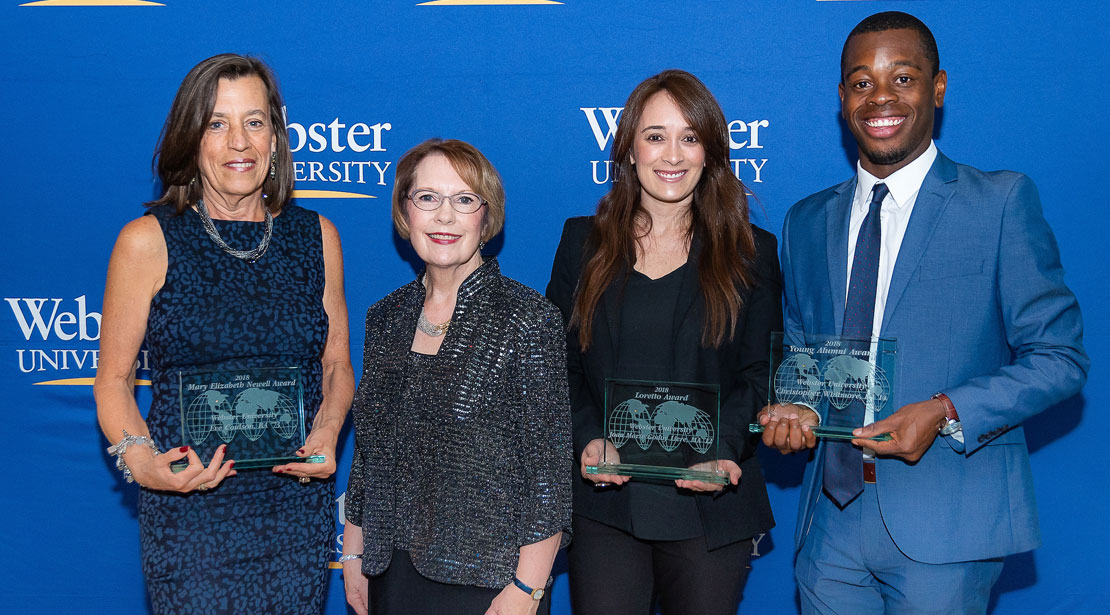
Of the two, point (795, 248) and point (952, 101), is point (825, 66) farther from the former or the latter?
point (795, 248)

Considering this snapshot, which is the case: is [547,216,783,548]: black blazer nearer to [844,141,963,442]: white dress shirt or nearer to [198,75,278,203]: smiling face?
[844,141,963,442]: white dress shirt

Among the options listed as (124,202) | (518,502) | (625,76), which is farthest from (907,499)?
(124,202)

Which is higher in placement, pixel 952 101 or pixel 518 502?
pixel 952 101

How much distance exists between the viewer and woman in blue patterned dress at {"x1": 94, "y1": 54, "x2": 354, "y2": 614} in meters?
2.10

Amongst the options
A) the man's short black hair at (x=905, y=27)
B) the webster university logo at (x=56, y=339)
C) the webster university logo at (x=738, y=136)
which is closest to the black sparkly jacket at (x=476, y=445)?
the man's short black hair at (x=905, y=27)

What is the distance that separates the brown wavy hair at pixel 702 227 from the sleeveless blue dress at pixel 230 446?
2.35ft

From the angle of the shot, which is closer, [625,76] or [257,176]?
[257,176]

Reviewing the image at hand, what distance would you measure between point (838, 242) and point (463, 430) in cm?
104

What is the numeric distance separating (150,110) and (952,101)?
291cm

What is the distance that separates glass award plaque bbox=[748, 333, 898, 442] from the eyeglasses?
30.0 inches

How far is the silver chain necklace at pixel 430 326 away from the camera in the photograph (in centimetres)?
210

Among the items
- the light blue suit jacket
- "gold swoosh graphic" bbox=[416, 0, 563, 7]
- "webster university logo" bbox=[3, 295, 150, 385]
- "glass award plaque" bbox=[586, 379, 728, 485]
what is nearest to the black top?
"glass award plaque" bbox=[586, 379, 728, 485]

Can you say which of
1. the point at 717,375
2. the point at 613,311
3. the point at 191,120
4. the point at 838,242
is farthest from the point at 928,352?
the point at 191,120

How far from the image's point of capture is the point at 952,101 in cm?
318
